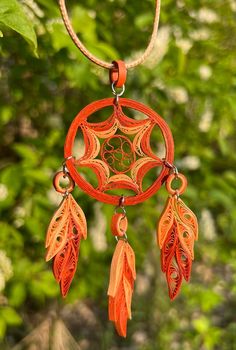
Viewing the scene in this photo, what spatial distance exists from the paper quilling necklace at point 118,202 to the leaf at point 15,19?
0.06 meters

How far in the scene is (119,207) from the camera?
0.94 metres

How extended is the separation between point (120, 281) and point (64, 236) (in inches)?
4.3

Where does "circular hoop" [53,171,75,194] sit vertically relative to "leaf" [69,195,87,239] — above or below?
above

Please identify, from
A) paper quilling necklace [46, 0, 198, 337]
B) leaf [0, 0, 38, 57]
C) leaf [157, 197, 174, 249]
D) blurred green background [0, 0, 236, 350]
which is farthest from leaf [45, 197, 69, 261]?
blurred green background [0, 0, 236, 350]

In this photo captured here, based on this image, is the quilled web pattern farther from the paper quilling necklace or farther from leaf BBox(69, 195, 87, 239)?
leaf BBox(69, 195, 87, 239)

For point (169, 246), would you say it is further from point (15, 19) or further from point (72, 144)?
point (15, 19)

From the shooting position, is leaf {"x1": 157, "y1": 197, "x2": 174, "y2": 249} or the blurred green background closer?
leaf {"x1": 157, "y1": 197, "x2": 174, "y2": 249}

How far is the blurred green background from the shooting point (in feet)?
5.34

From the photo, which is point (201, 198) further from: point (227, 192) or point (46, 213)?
point (46, 213)

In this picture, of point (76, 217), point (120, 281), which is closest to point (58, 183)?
point (76, 217)

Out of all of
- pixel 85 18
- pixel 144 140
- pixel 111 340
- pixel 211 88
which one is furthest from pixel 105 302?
pixel 144 140

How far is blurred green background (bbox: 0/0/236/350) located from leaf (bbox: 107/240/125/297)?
1.99 feet

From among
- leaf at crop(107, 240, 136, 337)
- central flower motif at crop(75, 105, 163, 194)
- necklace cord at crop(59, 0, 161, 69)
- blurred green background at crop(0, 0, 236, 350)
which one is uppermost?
blurred green background at crop(0, 0, 236, 350)

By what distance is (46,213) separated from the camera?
5.65 feet
